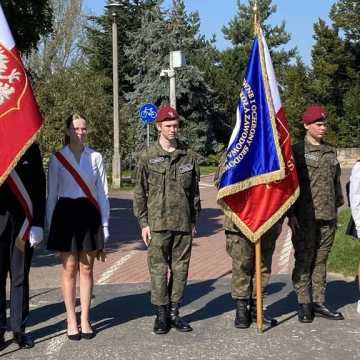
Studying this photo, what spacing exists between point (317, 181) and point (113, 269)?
3718mm

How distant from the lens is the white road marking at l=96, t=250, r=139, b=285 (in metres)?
7.72

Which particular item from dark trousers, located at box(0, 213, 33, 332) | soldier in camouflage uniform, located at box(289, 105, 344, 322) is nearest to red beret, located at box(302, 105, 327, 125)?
soldier in camouflage uniform, located at box(289, 105, 344, 322)

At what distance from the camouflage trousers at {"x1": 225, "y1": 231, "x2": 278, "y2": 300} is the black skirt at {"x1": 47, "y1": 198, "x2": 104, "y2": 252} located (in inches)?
51.1

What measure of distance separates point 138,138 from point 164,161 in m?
29.3

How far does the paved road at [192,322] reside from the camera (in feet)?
16.1

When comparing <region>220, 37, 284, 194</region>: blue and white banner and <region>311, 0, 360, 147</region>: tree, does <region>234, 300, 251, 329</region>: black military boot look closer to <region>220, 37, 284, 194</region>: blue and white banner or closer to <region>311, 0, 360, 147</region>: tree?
<region>220, 37, 284, 194</region>: blue and white banner

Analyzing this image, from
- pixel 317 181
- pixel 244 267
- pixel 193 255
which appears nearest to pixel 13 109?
pixel 244 267

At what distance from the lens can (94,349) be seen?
4.98m

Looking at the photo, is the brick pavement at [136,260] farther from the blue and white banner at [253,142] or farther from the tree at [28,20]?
the tree at [28,20]

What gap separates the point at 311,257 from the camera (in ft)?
19.0

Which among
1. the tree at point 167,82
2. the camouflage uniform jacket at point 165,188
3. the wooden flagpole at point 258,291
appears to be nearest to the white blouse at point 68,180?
the camouflage uniform jacket at point 165,188

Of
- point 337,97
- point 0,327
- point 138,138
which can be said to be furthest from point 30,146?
point 337,97

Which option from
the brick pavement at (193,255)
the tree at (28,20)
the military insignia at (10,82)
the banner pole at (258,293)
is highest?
the tree at (28,20)

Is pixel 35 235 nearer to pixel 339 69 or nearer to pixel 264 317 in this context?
pixel 264 317
